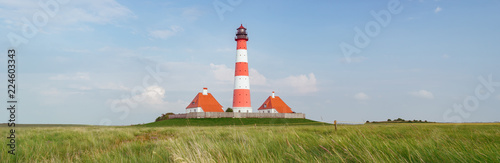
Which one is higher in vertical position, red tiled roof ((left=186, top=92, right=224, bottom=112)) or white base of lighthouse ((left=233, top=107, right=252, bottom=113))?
red tiled roof ((left=186, top=92, right=224, bottom=112))

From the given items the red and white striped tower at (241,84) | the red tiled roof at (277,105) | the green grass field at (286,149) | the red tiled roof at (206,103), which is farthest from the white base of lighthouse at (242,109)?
the green grass field at (286,149)

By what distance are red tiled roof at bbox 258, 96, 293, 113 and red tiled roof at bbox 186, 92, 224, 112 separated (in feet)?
29.1

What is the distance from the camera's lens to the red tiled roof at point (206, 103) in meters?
51.8

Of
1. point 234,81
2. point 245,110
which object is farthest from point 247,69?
point 245,110

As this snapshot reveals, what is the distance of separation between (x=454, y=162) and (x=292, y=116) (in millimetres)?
49509

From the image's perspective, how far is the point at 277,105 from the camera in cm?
5709

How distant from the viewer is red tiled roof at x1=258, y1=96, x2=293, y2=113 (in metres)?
56.6

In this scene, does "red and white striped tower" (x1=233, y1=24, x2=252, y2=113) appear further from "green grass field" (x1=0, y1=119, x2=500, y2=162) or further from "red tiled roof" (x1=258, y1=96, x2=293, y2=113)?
"green grass field" (x1=0, y1=119, x2=500, y2=162)

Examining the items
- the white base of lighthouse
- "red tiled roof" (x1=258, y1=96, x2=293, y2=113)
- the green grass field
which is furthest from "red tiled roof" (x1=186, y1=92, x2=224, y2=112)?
the green grass field

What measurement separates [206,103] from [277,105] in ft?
41.8

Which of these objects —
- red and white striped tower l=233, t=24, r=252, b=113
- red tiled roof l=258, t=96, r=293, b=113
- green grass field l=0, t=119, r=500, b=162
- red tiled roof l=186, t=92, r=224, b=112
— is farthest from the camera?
red tiled roof l=258, t=96, r=293, b=113

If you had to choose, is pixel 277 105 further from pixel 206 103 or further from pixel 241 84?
pixel 206 103

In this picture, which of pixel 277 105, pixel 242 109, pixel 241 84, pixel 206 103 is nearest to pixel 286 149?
pixel 241 84

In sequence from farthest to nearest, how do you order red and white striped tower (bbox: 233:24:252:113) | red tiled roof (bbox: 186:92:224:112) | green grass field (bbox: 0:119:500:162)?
1. red tiled roof (bbox: 186:92:224:112)
2. red and white striped tower (bbox: 233:24:252:113)
3. green grass field (bbox: 0:119:500:162)
